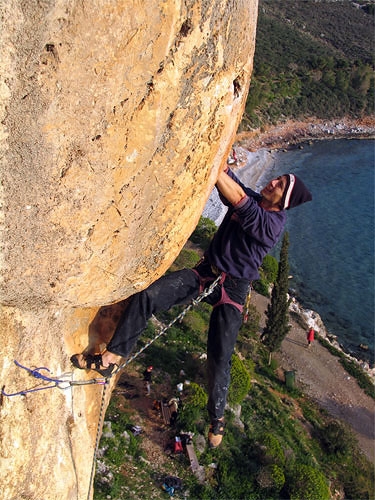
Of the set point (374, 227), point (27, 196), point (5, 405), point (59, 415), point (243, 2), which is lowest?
point (374, 227)

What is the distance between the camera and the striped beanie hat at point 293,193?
14.3 ft

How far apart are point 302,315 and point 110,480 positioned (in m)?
15.9

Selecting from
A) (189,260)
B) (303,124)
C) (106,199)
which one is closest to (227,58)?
(106,199)

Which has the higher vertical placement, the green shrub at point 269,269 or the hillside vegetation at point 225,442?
the hillside vegetation at point 225,442

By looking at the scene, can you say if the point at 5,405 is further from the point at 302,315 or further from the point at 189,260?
the point at 302,315

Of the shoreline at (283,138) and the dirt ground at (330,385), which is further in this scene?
the shoreline at (283,138)

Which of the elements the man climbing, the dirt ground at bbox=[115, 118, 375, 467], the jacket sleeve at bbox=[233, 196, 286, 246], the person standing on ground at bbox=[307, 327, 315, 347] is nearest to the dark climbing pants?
the man climbing

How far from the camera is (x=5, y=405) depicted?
3.49m

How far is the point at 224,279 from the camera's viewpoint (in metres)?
5.05

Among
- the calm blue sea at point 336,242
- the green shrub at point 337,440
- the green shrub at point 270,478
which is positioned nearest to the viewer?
the green shrub at point 270,478

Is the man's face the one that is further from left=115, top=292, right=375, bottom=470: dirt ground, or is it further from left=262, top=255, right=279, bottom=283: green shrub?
left=262, top=255, right=279, bottom=283: green shrub

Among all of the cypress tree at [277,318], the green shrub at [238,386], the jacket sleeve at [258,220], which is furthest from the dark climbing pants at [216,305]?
the cypress tree at [277,318]

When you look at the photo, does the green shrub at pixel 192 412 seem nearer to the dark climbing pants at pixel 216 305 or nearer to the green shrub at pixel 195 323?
the green shrub at pixel 195 323

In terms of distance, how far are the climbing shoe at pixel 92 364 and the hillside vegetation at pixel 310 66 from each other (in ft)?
153
